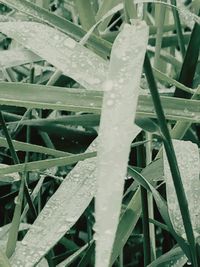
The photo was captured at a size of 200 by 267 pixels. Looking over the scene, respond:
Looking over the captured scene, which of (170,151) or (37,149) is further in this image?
(37,149)

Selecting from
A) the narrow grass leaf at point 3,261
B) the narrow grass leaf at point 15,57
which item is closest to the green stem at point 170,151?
the narrow grass leaf at point 3,261

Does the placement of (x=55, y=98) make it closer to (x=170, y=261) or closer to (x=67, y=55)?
(x=67, y=55)

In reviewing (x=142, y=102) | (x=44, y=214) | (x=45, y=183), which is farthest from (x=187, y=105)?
(x=45, y=183)

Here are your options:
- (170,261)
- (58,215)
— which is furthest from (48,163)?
(170,261)

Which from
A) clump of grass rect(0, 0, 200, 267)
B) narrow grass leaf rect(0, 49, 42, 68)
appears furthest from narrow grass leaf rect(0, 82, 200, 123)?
narrow grass leaf rect(0, 49, 42, 68)

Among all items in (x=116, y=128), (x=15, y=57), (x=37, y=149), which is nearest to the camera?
(x=116, y=128)

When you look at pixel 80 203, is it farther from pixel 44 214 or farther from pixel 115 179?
pixel 115 179
